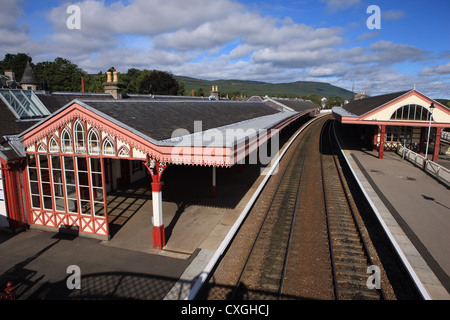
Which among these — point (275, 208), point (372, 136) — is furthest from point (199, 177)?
point (372, 136)

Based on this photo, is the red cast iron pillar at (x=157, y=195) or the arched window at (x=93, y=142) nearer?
the red cast iron pillar at (x=157, y=195)

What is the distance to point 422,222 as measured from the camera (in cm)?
1204

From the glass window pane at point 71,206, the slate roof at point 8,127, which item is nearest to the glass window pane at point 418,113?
the glass window pane at point 71,206

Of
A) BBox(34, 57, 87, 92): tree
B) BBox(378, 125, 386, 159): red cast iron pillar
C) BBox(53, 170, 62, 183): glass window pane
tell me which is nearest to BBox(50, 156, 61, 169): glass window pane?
BBox(53, 170, 62, 183): glass window pane

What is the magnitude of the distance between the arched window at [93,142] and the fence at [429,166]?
18987mm

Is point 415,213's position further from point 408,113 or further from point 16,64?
point 16,64

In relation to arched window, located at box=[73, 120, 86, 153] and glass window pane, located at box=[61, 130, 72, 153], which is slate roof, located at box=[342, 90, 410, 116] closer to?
arched window, located at box=[73, 120, 86, 153]

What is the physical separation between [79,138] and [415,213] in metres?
14.2

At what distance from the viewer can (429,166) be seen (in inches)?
801

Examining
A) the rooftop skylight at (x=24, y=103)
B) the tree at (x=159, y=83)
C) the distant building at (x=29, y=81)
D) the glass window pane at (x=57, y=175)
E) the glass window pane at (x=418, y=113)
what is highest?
the tree at (x=159, y=83)

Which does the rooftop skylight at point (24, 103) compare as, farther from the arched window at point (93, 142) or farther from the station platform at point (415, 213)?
the station platform at point (415, 213)

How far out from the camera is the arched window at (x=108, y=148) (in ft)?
33.4

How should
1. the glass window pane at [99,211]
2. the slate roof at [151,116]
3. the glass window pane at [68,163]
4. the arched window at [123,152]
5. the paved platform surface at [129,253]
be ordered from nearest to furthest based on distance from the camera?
the paved platform surface at [129,253], the arched window at [123,152], the slate roof at [151,116], the glass window pane at [68,163], the glass window pane at [99,211]
